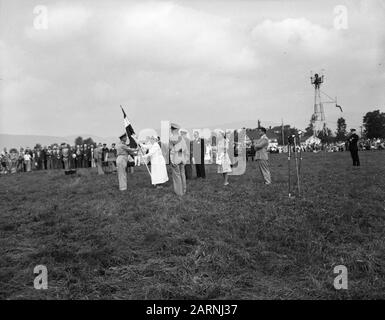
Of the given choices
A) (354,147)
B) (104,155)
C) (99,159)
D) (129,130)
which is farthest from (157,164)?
(354,147)

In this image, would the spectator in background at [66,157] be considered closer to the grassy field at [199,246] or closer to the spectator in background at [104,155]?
the spectator in background at [104,155]

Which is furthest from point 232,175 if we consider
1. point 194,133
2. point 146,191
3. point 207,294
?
point 207,294

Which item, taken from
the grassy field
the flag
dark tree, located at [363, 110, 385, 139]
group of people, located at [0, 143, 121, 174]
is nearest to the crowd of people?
the flag

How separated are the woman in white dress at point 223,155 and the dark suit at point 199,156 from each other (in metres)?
1.78

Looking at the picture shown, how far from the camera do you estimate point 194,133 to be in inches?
724

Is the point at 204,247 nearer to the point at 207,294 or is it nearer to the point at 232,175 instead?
the point at 207,294

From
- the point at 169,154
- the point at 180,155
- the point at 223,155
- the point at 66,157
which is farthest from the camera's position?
the point at 66,157

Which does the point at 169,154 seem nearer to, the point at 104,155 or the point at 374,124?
the point at 104,155

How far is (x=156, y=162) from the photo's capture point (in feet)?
51.0

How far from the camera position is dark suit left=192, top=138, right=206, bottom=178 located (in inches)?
697

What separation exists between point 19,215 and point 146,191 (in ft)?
14.8

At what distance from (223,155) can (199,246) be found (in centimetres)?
860

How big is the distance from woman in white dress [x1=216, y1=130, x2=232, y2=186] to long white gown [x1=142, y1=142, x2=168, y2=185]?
2.18m

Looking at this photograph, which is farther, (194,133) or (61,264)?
(194,133)
